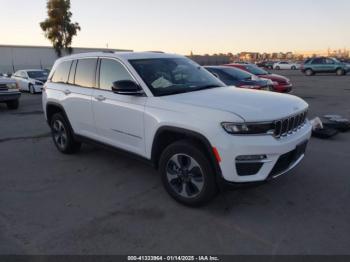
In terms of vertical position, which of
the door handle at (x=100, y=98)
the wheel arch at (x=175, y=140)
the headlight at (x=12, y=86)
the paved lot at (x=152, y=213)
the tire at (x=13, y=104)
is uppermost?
the door handle at (x=100, y=98)

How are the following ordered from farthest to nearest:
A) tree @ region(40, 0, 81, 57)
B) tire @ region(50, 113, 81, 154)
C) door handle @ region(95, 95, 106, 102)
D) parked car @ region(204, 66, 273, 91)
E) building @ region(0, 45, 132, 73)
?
1. tree @ region(40, 0, 81, 57)
2. building @ region(0, 45, 132, 73)
3. parked car @ region(204, 66, 273, 91)
4. tire @ region(50, 113, 81, 154)
5. door handle @ region(95, 95, 106, 102)

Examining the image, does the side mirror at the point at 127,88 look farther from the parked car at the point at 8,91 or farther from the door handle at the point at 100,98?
the parked car at the point at 8,91

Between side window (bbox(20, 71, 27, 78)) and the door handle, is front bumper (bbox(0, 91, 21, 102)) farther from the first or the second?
the door handle

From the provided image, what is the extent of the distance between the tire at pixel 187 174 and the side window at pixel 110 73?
1.30m

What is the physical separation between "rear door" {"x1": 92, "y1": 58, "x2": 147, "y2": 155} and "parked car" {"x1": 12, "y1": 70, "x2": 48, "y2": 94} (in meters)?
15.2

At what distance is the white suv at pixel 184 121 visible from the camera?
3361mm

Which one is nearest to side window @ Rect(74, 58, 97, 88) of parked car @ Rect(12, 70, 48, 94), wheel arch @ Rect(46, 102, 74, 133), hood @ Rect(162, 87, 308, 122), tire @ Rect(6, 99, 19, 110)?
wheel arch @ Rect(46, 102, 74, 133)

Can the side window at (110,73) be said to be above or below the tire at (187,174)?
above

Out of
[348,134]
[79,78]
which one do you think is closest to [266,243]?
[79,78]

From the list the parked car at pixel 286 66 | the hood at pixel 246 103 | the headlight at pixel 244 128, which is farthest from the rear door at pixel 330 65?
the headlight at pixel 244 128

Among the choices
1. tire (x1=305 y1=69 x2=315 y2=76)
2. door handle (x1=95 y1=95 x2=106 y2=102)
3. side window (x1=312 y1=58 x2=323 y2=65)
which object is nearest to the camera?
door handle (x1=95 y1=95 x2=106 y2=102)

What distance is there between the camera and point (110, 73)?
4.74 meters

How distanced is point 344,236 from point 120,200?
263 cm

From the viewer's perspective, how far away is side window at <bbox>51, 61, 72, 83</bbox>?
18.9ft
